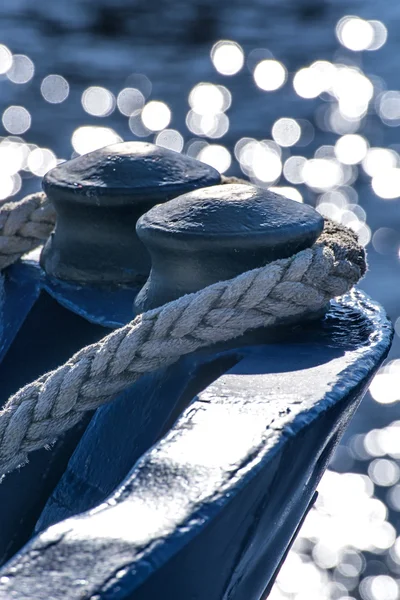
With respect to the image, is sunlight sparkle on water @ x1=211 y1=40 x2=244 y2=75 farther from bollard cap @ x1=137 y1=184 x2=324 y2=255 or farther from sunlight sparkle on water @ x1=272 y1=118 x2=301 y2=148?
bollard cap @ x1=137 y1=184 x2=324 y2=255

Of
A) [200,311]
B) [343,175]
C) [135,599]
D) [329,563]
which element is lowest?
[329,563]

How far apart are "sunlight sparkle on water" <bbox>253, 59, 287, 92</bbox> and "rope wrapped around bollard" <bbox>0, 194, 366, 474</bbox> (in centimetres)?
815

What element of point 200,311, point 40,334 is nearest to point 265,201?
point 200,311

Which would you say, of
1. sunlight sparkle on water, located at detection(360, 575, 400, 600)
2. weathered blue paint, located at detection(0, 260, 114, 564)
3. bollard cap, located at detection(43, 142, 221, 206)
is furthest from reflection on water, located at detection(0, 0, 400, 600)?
bollard cap, located at detection(43, 142, 221, 206)

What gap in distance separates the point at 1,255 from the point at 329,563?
214 cm

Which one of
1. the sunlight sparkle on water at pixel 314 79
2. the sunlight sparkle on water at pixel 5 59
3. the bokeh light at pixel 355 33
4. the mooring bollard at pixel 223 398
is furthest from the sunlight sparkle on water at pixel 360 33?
the mooring bollard at pixel 223 398

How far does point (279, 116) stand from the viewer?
27.9ft

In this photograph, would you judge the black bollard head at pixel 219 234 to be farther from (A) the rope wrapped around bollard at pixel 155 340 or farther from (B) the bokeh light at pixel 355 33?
(B) the bokeh light at pixel 355 33

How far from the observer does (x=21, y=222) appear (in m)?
1.80

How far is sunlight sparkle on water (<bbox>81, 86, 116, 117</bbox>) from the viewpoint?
870 centimetres

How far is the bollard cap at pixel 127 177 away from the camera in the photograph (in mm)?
1557

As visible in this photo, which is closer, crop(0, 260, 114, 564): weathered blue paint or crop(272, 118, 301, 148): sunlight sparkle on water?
crop(0, 260, 114, 564): weathered blue paint

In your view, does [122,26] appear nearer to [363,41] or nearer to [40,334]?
[363,41]

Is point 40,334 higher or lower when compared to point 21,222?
lower
